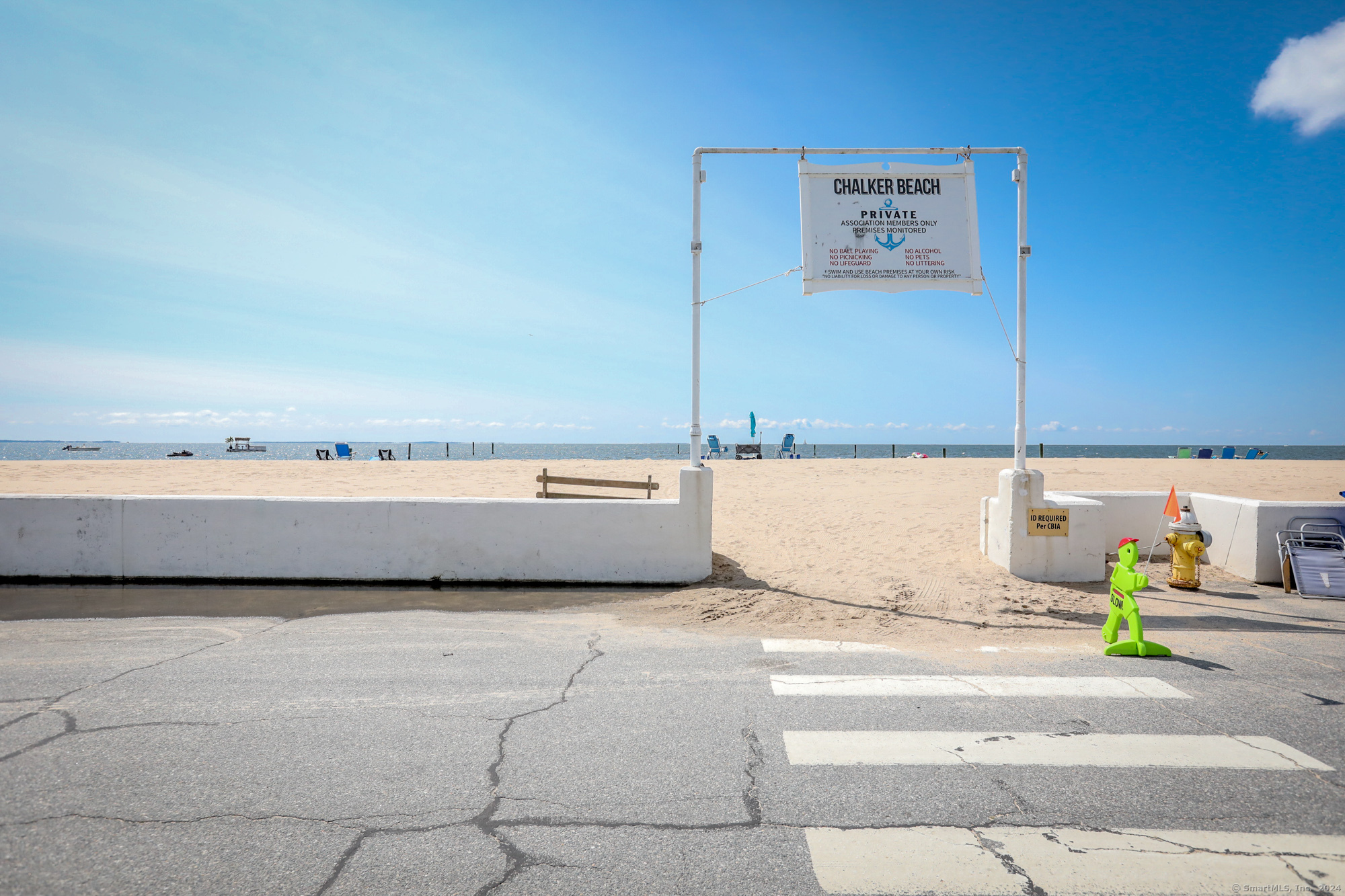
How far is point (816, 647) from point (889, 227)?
17.1 feet

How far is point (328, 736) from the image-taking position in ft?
12.0

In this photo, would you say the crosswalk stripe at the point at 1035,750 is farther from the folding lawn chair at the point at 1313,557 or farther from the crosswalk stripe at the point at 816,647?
the folding lawn chair at the point at 1313,557

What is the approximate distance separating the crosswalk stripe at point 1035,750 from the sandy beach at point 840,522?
7.32 feet

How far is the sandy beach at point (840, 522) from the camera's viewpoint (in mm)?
6691

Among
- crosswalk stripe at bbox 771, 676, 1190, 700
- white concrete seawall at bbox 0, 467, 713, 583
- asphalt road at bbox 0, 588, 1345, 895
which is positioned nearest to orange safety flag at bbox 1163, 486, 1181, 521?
asphalt road at bbox 0, 588, 1345, 895

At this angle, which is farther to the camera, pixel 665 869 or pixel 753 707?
pixel 753 707

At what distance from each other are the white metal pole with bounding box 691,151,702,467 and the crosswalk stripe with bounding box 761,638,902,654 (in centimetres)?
289

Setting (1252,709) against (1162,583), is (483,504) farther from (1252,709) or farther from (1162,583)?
(1162,583)

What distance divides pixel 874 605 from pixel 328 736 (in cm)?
552

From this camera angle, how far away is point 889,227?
25.6 ft

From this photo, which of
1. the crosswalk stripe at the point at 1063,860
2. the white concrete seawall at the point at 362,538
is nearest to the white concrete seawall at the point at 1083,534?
the white concrete seawall at the point at 362,538

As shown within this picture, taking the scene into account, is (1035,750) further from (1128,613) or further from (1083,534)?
(1083,534)

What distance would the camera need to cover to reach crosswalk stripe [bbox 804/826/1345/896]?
7.95ft

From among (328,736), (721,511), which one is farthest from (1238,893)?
(721,511)
